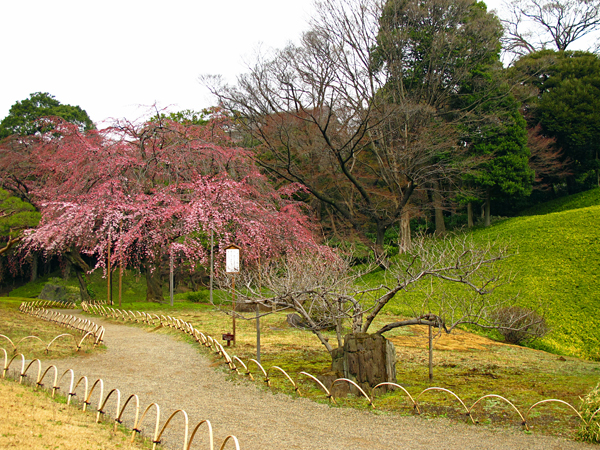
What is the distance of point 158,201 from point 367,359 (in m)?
10.8

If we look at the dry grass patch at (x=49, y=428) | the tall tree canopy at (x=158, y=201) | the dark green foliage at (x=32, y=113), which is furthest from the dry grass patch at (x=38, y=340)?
the dark green foliage at (x=32, y=113)

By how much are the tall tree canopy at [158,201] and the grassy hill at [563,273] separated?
27.7 feet

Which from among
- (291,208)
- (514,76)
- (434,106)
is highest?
(514,76)

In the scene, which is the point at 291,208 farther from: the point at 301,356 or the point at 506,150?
the point at 506,150

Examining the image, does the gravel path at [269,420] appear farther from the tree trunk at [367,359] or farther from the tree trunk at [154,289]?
the tree trunk at [154,289]

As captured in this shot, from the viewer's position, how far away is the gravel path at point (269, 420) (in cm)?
538

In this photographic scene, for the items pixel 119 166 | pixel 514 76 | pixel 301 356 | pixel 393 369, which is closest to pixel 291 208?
pixel 119 166

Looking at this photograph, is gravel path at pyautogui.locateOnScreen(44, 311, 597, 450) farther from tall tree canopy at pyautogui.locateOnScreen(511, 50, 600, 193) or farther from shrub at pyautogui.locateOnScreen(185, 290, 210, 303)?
tall tree canopy at pyautogui.locateOnScreen(511, 50, 600, 193)

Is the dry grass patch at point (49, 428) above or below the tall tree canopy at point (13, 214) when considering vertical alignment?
below

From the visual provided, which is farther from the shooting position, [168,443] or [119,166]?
[119,166]

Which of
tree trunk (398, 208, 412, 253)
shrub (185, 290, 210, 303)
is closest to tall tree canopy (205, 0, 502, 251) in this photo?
tree trunk (398, 208, 412, 253)

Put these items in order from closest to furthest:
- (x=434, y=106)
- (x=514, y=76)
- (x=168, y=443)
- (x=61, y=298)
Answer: (x=168, y=443), (x=61, y=298), (x=434, y=106), (x=514, y=76)

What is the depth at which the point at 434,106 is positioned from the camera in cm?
2405

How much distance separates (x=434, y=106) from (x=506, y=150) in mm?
4954
